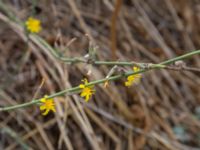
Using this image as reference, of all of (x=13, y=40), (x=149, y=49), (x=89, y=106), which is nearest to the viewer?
(x=89, y=106)

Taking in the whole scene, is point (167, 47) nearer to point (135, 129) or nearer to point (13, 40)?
point (135, 129)

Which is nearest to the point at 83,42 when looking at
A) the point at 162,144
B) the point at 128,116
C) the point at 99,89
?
the point at 99,89

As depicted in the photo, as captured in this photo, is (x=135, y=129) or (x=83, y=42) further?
(x=83, y=42)

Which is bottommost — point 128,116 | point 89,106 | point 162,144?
point 162,144

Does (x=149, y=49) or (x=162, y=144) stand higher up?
(x=149, y=49)

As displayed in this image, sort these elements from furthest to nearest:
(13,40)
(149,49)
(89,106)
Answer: (149,49), (13,40), (89,106)

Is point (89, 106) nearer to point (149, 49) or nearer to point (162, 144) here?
point (162, 144)

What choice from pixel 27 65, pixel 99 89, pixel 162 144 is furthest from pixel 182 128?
pixel 27 65
